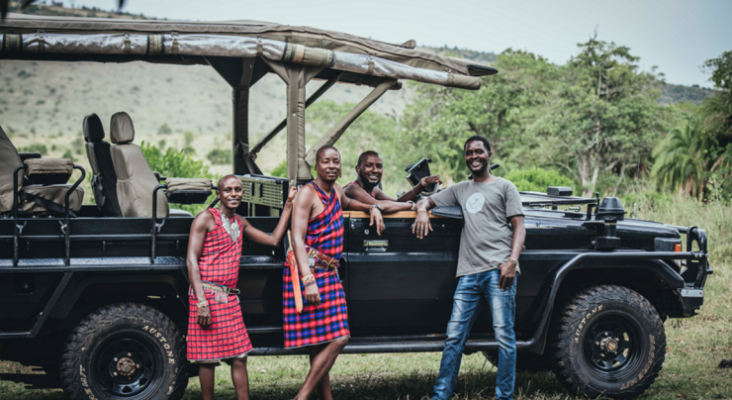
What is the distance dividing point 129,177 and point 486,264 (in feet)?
8.61

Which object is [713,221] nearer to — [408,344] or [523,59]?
[408,344]

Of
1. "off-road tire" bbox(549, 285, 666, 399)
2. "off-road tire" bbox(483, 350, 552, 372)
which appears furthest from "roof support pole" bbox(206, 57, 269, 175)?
"off-road tire" bbox(549, 285, 666, 399)

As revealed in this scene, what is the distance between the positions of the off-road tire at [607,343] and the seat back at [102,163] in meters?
3.48

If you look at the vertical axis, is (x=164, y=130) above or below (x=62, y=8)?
below

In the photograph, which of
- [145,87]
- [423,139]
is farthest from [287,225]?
[145,87]

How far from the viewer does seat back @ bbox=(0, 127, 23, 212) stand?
13.8ft

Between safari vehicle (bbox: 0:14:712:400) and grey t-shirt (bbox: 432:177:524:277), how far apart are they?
14cm

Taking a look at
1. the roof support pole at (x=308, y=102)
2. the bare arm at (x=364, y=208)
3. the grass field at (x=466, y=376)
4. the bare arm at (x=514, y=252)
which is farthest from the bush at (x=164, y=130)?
the bare arm at (x=514, y=252)

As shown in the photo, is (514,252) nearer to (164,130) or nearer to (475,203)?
(475,203)

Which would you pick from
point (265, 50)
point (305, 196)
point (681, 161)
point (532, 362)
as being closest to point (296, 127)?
point (265, 50)

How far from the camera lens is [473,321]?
4461mm

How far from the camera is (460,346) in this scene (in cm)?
441

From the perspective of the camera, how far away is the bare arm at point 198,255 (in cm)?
394

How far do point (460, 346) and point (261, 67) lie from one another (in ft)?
10.2
